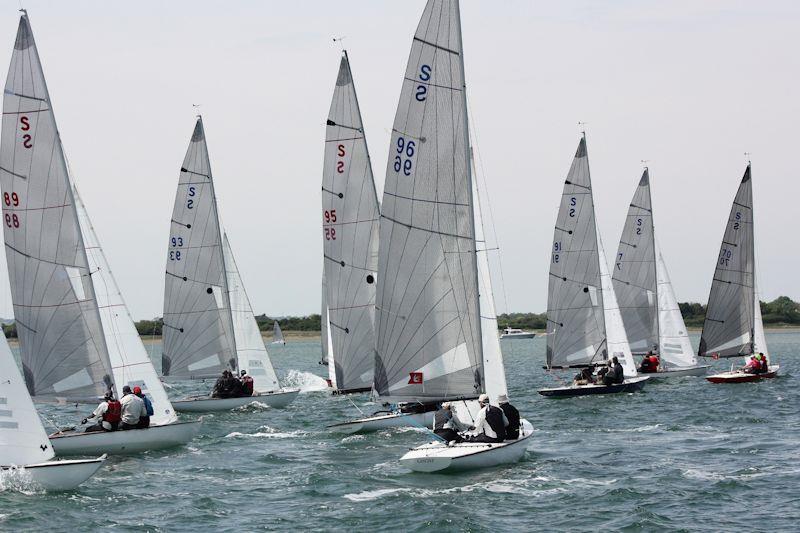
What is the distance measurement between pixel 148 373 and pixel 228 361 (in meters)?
11.1

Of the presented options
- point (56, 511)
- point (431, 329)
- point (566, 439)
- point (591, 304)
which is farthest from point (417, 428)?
point (591, 304)

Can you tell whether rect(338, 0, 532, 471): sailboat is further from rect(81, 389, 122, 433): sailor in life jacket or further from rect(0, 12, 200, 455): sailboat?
rect(0, 12, 200, 455): sailboat

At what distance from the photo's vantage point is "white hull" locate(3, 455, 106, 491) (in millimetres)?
→ 21203

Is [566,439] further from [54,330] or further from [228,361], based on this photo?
[228,361]

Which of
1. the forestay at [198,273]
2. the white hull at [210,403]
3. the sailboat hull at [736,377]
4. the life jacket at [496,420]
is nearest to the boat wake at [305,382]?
the forestay at [198,273]

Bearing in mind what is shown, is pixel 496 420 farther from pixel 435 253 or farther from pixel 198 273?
pixel 198 273

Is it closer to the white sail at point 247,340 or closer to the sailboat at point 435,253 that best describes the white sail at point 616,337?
the white sail at point 247,340

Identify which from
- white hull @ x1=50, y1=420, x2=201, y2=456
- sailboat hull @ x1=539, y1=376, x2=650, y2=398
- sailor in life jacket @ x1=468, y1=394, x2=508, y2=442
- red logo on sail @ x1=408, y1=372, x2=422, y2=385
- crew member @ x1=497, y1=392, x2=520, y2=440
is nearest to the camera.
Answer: sailor in life jacket @ x1=468, y1=394, x2=508, y2=442

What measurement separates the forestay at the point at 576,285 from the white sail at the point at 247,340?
11026mm

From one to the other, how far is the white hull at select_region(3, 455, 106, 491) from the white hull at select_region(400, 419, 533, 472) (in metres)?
5.74

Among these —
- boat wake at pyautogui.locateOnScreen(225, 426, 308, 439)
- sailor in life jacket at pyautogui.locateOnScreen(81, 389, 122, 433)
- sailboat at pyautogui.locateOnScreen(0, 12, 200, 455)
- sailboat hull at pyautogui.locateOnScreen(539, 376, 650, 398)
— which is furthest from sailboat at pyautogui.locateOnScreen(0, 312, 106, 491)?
sailboat hull at pyautogui.locateOnScreen(539, 376, 650, 398)

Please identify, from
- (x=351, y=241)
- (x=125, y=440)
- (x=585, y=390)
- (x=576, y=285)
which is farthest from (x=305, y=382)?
(x=125, y=440)

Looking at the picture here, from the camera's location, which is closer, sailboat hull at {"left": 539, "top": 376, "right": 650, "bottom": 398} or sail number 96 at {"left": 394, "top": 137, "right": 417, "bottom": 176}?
sail number 96 at {"left": 394, "top": 137, "right": 417, "bottom": 176}

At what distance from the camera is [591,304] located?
146 ft
